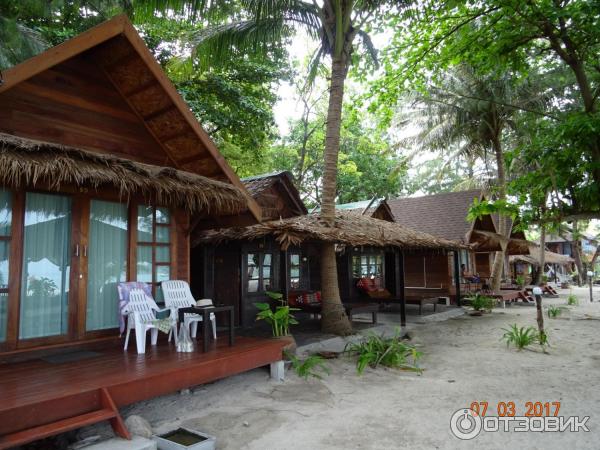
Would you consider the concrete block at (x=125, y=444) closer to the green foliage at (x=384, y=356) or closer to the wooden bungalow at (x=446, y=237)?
the green foliage at (x=384, y=356)

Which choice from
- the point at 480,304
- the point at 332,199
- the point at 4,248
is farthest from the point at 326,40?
the point at 480,304

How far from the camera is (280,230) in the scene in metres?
8.09

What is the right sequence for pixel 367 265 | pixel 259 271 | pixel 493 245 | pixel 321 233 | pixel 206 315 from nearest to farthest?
pixel 206 315 < pixel 321 233 < pixel 259 271 < pixel 367 265 < pixel 493 245

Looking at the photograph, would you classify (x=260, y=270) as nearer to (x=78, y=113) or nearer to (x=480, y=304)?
(x=78, y=113)

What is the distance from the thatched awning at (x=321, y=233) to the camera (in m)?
7.97

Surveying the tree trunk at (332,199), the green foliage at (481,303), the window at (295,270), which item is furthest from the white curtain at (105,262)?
the green foliage at (481,303)

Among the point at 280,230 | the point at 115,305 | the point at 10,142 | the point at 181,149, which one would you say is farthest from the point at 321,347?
the point at 10,142

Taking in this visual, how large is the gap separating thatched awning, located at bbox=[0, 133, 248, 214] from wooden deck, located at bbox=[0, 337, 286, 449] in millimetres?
1955

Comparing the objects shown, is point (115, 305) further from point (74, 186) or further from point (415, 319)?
point (415, 319)

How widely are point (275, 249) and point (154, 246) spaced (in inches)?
197

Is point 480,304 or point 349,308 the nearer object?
point 349,308

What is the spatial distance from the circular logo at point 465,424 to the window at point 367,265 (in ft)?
32.5

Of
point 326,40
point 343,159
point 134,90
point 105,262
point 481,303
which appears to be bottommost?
point 481,303

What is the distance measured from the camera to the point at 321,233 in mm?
8070
